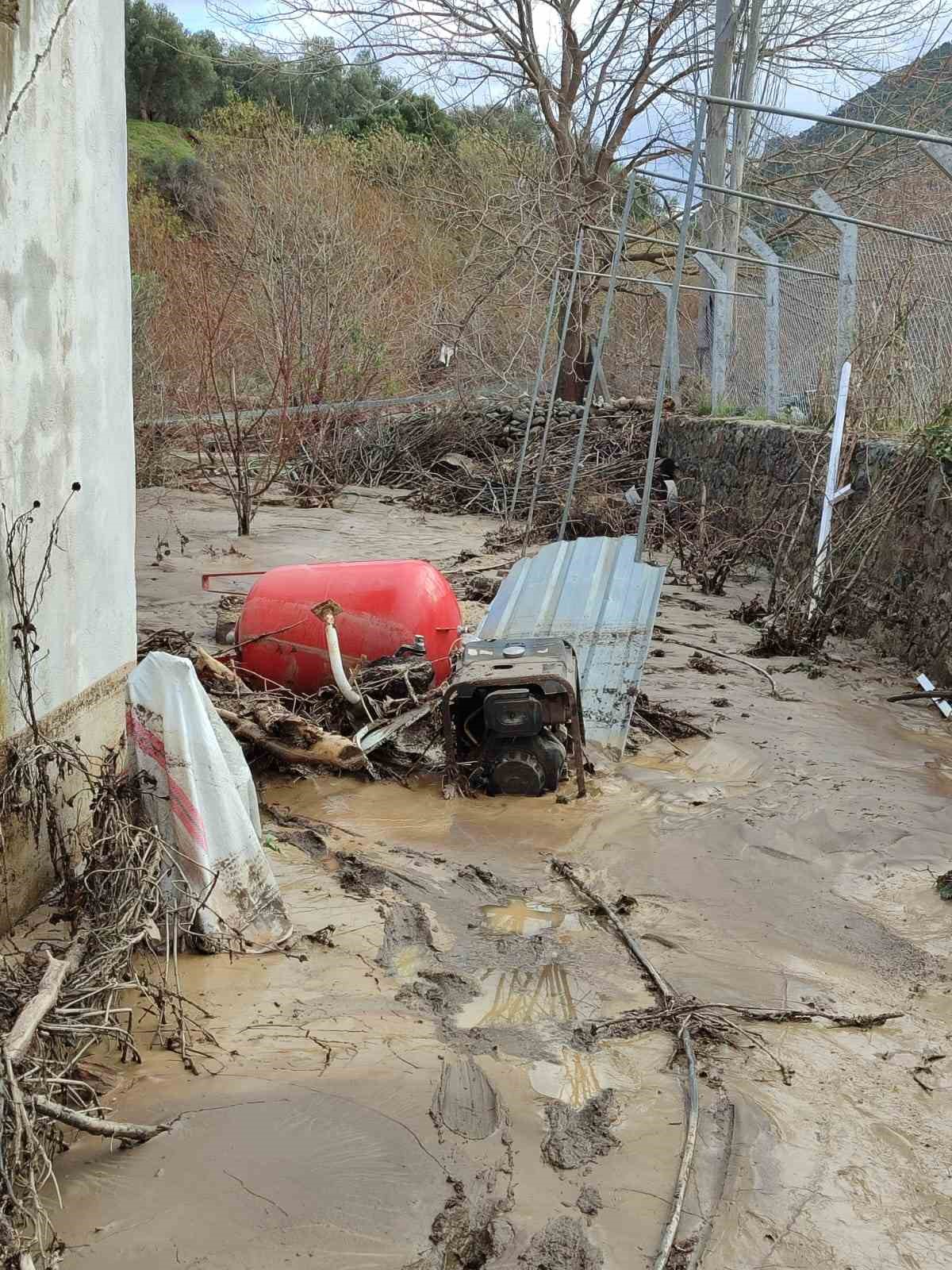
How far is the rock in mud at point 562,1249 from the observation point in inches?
89.0

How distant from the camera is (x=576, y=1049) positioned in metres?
3.05

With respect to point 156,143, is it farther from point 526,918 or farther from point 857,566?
point 526,918

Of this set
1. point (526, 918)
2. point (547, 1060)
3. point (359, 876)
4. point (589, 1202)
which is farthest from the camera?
point (359, 876)

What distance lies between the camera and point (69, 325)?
3.36m

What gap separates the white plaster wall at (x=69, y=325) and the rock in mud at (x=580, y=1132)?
5.97 ft

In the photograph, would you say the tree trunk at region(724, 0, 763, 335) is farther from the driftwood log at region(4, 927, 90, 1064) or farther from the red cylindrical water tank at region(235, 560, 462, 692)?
the driftwood log at region(4, 927, 90, 1064)

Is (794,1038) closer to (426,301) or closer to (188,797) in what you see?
(188,797)

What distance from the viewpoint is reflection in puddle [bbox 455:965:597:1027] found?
321cm

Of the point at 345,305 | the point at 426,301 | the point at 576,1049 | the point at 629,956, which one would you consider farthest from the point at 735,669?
the point at 426,301

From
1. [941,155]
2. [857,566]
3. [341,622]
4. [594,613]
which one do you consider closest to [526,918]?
[341,622]

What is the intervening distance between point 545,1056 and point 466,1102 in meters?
0.33

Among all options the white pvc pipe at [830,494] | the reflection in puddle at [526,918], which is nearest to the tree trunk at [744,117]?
the white pvc pipe at [830,494]

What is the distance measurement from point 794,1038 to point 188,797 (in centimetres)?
189

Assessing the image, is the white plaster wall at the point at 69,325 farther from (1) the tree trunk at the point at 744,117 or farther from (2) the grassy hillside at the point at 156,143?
(2) the grassy hillside at the point at 156,143
